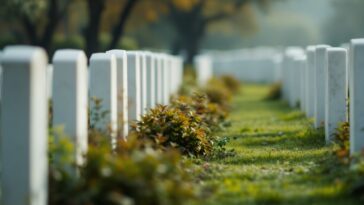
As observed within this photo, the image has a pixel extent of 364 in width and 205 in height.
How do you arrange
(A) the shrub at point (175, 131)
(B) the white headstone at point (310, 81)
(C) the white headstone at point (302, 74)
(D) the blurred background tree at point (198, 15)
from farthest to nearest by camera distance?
(D) the blurred background tree at point (198, 15), (C) the white headstone at point (302, 74), (B) the white headstone at point (310, 81), (A) the shrub at point (175, 131)

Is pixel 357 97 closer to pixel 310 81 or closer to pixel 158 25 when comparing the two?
pixel 310 81

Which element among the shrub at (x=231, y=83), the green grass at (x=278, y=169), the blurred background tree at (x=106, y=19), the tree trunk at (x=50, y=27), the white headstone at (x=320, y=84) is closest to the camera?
the green grass at (x=278, y=169)

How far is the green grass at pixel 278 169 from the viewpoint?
8577 millimetres

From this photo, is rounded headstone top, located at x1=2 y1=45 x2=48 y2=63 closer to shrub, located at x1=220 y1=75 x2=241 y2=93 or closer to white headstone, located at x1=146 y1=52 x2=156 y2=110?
white headstone, located at x1=146 y1=52 x2=156 y2=110

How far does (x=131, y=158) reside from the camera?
7969 millimetres

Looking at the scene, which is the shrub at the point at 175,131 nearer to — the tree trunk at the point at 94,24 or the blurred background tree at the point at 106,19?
the tree trunk at the point at 94,24

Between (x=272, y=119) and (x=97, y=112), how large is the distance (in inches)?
393

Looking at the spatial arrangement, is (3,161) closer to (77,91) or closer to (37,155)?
(37,155)

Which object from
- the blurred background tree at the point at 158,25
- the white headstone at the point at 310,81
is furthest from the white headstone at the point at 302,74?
the blurred background tree at the point at 158,25

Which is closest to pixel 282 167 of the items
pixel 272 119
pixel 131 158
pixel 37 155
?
pixel 131 158

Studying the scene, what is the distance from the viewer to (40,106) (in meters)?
7.63

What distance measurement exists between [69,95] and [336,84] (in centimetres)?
480

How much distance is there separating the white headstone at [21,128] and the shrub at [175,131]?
3.61m

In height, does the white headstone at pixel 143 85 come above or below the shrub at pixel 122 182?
above
